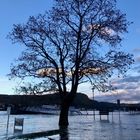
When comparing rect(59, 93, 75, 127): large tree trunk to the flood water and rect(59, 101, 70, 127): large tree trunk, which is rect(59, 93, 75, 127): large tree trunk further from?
the flood water

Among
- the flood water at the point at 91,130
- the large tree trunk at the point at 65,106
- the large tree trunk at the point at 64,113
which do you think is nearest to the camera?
the flood water at the point at 91,130

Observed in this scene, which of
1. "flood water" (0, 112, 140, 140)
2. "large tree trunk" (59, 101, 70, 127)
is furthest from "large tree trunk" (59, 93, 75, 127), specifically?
"flood water" (0, 112, 140, 140)

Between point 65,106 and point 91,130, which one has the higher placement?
point 65,106

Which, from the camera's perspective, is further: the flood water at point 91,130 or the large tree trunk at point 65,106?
the large tree trunk at point 65,106

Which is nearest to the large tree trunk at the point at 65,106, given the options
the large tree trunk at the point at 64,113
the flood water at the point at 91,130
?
the large tree trunk at the point at 64,113

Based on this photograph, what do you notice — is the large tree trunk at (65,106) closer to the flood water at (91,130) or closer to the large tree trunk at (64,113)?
the large tree trunk at (64,113)

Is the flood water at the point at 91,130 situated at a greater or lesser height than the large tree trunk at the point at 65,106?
lesser

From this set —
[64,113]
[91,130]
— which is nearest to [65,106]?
[64,113]

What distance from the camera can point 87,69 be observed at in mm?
36906

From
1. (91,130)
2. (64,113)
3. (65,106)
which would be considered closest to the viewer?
(91,130)

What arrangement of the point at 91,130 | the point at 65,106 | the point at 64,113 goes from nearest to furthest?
the point at 91,130
the point at 65,106
the point at 64,113

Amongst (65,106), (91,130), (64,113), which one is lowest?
(91,130)

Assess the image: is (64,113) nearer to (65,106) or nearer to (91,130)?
(65,106)

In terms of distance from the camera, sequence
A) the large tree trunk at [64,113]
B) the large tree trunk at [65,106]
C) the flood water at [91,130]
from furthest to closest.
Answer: the large tree trunk at [64,113] → the large tree trunk at [65,106] → the flood water at [91,130]
